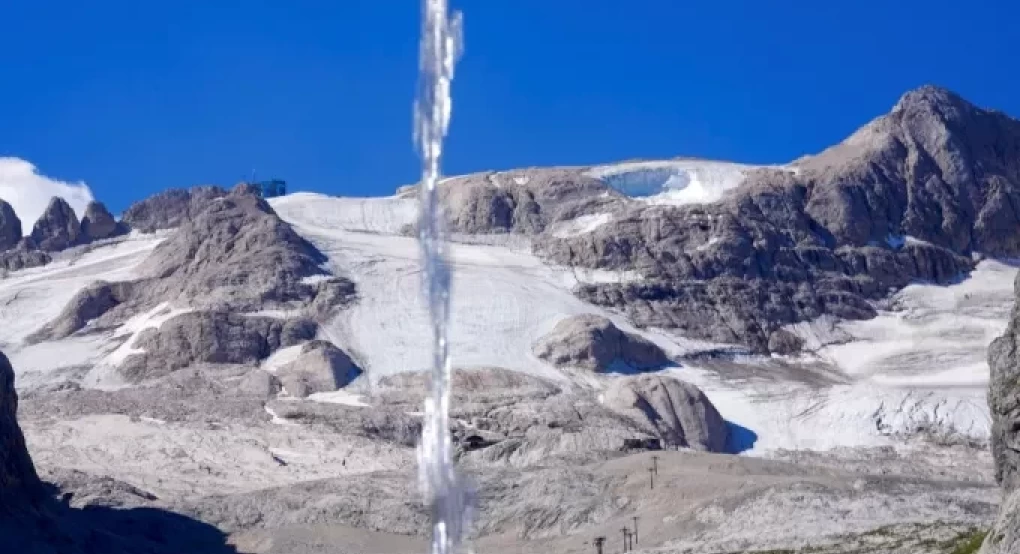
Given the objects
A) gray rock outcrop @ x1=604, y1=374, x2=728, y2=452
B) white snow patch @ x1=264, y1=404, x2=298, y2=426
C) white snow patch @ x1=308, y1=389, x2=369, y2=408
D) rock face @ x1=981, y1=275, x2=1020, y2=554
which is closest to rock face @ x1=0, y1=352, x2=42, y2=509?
white snow patch @ x1=264, y1=404, x2=298, y2=426

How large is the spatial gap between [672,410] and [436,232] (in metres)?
143

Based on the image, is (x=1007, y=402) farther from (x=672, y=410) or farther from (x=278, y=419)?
(x=278, y=419)

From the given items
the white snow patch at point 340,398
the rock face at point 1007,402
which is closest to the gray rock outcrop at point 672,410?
the white snow patch at point 340,398

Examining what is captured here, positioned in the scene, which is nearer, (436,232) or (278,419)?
(436,232)

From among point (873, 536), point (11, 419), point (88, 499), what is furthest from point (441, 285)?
point (88, 499)

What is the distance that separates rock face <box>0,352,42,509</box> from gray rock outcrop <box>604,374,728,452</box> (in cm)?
7104

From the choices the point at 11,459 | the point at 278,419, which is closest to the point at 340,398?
the point at 278,419

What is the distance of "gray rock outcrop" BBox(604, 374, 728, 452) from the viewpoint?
185 meters

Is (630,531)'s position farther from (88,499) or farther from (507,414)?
(507,414)

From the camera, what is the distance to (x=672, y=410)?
18888 cm

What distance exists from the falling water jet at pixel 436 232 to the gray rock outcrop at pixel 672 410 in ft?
444

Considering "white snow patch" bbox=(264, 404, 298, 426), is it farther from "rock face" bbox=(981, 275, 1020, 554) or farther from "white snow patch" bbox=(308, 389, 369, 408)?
"rock face" bbox=(981, 275, 1020, 554)

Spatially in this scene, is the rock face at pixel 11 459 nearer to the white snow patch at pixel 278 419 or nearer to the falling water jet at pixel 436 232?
the white snow patch at pixel 278 419

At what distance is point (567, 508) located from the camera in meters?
136
